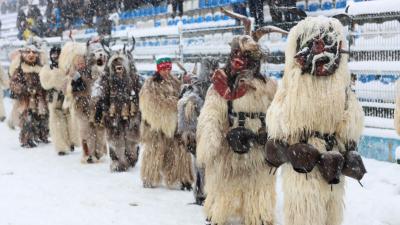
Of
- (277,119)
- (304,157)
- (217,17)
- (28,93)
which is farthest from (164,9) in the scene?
(304,157)

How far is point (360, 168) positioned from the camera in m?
3.49

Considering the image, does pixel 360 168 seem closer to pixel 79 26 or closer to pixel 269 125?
pixel 269 125

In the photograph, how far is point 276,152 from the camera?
3.72 m

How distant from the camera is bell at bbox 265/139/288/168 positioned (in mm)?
3677

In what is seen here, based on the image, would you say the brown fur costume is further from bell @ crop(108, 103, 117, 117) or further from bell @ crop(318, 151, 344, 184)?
bell @ crop(318, 151, 344, 184)

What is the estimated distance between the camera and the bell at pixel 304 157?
3.49 metres

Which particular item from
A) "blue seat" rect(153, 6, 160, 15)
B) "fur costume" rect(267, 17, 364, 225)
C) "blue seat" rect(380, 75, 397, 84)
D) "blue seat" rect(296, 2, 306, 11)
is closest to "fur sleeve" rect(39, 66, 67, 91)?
"blue seat" rect(296, 2, 306, 11)

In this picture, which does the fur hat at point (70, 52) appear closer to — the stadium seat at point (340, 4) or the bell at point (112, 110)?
the bell at point (112, 110)

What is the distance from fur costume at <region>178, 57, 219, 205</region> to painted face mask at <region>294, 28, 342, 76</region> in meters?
1.71

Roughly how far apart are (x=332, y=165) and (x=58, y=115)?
21.4ft

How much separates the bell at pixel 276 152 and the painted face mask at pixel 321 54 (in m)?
0.55

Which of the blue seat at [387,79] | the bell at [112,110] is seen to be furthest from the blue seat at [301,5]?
the bell at [112,110]

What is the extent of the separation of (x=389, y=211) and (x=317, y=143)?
71.6 inches

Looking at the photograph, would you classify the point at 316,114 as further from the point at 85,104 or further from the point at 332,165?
the point at 85,104
